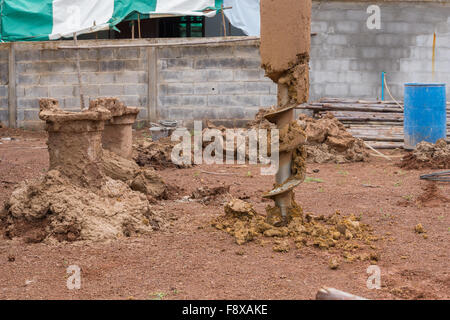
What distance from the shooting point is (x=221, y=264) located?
4594 mm

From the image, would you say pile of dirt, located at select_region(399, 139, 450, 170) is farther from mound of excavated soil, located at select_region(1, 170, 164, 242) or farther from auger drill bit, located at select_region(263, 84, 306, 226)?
mound of excavated soil, located at select_region(1, 170, 164, 242)

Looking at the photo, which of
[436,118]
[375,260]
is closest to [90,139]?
[375,260]

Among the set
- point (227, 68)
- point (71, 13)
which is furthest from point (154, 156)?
point (71, 13)

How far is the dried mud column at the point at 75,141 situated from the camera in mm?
5410

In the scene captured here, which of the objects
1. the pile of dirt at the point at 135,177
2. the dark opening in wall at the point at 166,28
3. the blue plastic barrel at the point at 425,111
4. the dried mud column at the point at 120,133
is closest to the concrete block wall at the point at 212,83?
the dark opening in wall at the point at 166,28

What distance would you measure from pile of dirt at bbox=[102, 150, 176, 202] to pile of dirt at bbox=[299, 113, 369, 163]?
374cm

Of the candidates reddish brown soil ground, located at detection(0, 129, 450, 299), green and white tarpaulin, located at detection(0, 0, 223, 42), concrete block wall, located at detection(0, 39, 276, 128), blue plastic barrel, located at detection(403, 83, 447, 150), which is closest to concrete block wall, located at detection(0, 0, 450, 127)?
concrete block wall, located at detection(0, 39, 276, 128)

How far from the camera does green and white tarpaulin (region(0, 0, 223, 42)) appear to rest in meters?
12.8

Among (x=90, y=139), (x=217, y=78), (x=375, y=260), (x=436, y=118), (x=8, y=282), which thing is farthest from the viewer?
(x=217, y=78)

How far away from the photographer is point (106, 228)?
17.3 feet

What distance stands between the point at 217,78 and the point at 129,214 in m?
7.73

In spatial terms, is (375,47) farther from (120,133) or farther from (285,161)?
(285,161)

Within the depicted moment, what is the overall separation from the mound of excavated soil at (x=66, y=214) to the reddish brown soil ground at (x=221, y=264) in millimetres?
164
